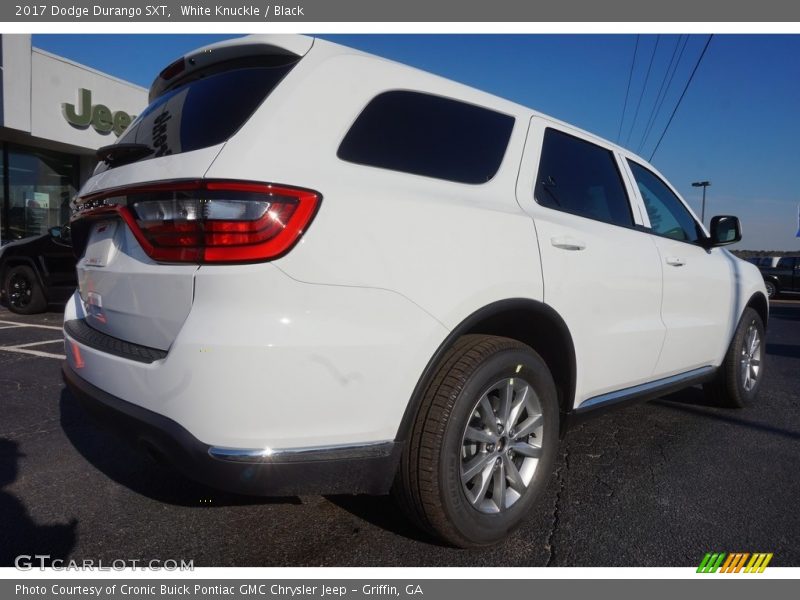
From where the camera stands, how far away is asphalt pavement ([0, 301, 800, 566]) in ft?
6.97

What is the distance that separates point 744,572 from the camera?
212 centimetres

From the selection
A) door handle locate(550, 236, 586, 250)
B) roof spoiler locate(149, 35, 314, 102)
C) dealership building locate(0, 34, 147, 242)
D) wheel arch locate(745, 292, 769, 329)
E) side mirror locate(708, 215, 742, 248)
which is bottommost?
wheel arch locate(745, 292, 769, 329)

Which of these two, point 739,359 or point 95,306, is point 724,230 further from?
point 95,306

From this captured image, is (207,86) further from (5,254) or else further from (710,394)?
(5,254)

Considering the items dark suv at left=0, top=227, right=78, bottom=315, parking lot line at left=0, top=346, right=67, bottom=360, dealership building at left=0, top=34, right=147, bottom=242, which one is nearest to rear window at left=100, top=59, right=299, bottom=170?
parking lot line at left=0, top=346, right=67, bottom=360

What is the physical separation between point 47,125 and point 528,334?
522 inches

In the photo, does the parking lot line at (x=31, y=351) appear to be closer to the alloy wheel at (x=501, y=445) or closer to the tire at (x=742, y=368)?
the alloy wheel at (x=501, y=445)

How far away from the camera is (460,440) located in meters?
1.99

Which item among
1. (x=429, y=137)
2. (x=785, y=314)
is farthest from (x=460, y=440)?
(x=785, y=314)

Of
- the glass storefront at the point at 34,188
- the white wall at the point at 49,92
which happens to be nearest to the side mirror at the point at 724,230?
the white wall at the point at 49,92

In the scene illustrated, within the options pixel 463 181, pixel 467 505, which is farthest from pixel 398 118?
pixel 467 505

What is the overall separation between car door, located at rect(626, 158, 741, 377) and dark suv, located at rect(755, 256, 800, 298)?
64.6 feet

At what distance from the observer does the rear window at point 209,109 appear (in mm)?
1875

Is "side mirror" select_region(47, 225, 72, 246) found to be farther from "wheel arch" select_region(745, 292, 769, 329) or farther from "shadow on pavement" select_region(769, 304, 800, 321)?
"shadow on pavement" select_region(769, 304, 800, 321)
